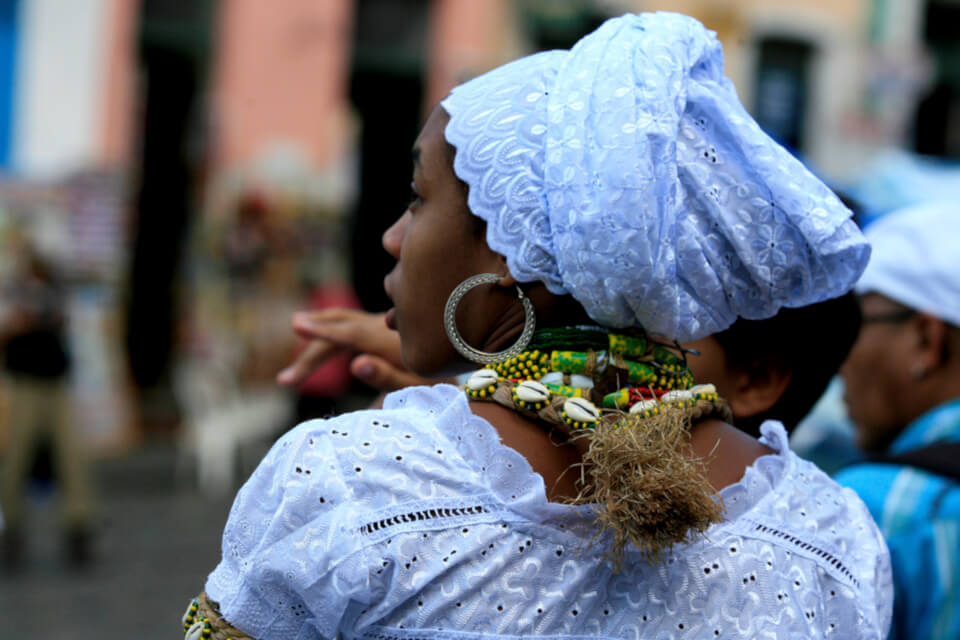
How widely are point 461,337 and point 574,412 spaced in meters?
0.20

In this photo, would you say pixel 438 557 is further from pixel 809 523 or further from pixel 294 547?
pixel 809 523

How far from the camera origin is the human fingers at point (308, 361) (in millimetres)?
2137

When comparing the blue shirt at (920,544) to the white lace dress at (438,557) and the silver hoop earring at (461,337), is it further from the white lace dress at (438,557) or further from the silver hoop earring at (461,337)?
the silver hoop earring at (461,337)

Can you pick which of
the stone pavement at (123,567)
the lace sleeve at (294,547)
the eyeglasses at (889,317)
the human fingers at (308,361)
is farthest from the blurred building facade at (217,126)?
the lace sleeve at (294,547)

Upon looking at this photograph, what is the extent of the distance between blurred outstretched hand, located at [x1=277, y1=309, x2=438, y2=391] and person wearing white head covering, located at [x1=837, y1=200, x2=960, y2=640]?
946 millimetres

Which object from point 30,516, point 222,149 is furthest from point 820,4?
point 30,516

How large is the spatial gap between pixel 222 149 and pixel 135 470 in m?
3.97

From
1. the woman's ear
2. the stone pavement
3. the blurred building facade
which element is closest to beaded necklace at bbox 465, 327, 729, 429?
the woman's ear

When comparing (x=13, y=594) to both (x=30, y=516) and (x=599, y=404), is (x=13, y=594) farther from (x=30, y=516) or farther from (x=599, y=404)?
(x=599, y=404)

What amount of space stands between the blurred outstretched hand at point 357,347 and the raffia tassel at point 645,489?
2.82 feet

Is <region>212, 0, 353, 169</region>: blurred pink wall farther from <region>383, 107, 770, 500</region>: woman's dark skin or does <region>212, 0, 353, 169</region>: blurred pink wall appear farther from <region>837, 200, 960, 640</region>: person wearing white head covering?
<region>383, 107, 770, 500</region>: woman's dark skin

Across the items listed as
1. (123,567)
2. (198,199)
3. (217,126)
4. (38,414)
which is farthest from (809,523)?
(217,126)

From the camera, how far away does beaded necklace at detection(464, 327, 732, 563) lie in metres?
1.30

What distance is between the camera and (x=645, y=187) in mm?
1356
